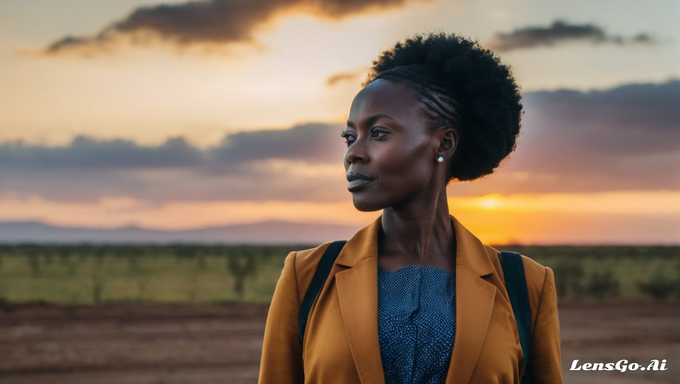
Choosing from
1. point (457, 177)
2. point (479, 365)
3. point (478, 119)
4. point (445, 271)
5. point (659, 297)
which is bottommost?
point (659, 297)

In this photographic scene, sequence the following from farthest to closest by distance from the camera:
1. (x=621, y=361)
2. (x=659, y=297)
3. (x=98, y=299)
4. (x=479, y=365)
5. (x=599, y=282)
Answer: (x=599, y=282) → (x=659, y=297) → (x=98, y=299) → (x=621, y=361) → (x=479, y=365)

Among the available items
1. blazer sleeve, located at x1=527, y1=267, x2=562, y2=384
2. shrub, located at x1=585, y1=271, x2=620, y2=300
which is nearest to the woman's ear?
blazer sleeve, located at x1=527, y1=267, x2=562, y2=384

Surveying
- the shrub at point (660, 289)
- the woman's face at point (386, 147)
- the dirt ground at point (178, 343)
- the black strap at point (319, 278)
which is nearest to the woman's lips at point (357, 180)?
the woman's face at point (386, 147)

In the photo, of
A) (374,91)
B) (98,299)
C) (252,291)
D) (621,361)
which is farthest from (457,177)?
(252,291)

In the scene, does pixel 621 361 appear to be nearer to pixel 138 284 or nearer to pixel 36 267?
pixel 138 284

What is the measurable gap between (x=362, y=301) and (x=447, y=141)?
→ 21.5 inches

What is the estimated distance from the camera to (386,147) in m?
1.98

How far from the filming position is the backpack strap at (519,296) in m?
2.05

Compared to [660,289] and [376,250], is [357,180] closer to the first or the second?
[376,250]

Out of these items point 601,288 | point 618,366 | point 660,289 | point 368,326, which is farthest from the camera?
point 601,288

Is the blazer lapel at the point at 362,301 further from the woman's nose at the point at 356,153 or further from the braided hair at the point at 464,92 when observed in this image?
the braided hair at the point at 464,92

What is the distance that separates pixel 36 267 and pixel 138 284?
981 centimetres

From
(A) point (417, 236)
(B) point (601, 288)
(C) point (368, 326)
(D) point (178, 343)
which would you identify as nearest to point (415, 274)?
(A) point (417, 236)

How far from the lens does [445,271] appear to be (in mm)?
2129
